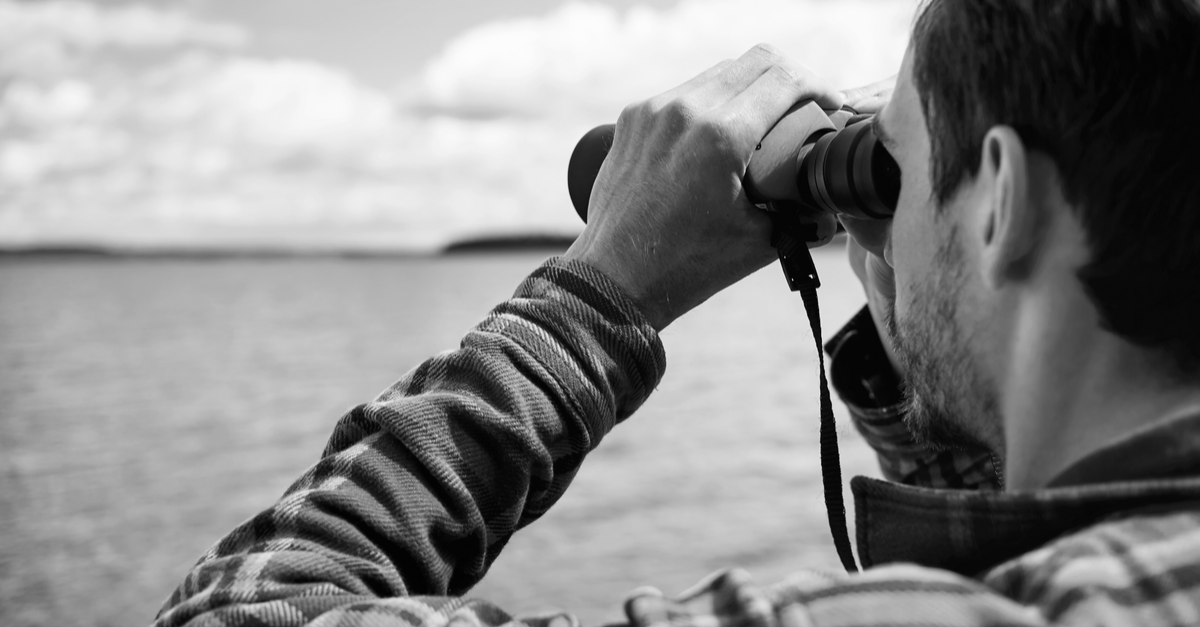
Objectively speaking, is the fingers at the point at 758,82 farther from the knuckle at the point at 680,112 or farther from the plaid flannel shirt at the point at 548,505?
the plaid flannel shirt at the point at 548,505

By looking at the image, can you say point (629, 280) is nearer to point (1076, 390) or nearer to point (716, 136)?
point (716, 136)

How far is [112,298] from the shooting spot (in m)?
53.2

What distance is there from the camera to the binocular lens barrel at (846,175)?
3.72 ft

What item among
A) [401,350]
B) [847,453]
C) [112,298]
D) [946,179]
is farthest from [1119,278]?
[112,298]

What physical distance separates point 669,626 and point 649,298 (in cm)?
45

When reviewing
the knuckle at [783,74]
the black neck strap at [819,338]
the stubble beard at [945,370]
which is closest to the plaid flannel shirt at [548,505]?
the stubble beard at [945,370]

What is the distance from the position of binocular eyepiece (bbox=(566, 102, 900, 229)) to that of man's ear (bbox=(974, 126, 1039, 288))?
0.81 feet

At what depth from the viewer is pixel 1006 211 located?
85 cm

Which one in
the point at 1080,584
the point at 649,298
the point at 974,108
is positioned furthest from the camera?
the point at 649,298

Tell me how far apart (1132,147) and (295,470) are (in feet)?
32.8

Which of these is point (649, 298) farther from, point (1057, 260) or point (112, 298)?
point (112, 298)

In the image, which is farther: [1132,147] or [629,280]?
[629,280]

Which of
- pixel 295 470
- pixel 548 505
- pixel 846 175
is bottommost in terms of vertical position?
pixel 295 470

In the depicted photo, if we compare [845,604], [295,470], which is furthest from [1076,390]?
[295,470]
